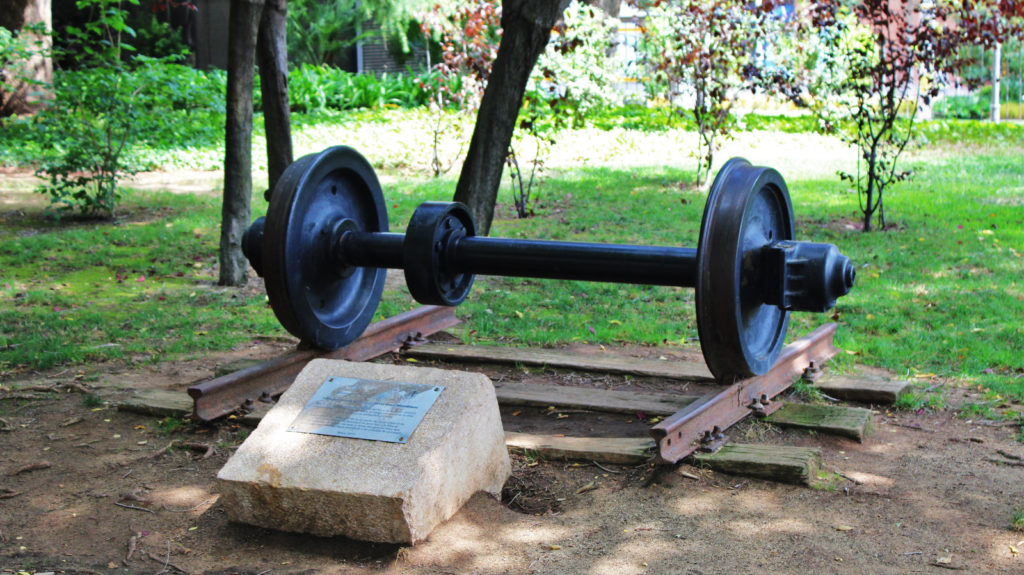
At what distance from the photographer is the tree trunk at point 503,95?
281 inches

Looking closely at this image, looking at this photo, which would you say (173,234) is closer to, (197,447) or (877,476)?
(197,447)

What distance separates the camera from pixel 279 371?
4.98 meters

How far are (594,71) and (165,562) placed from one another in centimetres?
1191

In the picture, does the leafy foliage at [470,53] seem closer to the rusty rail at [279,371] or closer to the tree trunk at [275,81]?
the tree trunk at [275,81]

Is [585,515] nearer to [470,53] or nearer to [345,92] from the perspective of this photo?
[470,53]

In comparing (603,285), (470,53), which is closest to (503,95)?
(603,285)

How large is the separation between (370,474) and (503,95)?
4551 mm

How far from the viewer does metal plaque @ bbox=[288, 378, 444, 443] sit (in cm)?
367

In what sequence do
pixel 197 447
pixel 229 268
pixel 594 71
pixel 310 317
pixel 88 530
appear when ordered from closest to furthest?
1. pixel 88 530
2. pixel 197 447
3. pixel 310 317
4. pixel 229 268
5. pixel 594 71

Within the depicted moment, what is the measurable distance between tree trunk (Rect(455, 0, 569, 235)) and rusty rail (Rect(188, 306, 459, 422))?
1.35m

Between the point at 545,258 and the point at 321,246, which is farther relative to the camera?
the point at 321,246

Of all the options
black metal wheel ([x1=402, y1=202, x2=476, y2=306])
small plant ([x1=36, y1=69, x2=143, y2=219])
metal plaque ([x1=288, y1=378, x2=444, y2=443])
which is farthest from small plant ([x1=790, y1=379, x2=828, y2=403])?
small plant ([x1=36, y1=69, x2=143, y2=219])

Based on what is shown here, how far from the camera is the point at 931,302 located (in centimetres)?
692

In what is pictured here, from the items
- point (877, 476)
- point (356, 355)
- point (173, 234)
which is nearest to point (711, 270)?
point (877, 476)
